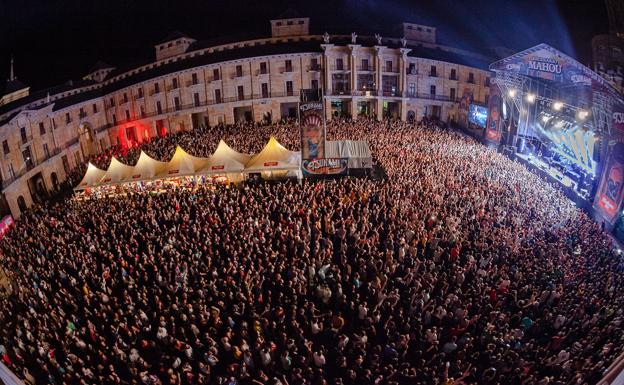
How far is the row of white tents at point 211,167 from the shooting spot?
21422mm

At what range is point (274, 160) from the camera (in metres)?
21.7

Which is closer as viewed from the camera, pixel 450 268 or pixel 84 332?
pixel 84 332

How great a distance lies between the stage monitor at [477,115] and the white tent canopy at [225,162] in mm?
20539

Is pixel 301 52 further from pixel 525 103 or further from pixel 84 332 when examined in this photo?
pixel 84 332

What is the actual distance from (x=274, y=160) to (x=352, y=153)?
168 inches

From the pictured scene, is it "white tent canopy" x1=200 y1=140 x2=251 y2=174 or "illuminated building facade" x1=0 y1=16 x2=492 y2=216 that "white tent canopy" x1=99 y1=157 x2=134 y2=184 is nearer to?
"white tent canopy" x1=200 y1=140 x2=251 y2=174

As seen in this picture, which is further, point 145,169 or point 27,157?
point 27,157

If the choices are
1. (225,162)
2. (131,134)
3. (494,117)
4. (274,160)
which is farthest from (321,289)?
(131,134)

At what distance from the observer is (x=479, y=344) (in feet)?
33.0

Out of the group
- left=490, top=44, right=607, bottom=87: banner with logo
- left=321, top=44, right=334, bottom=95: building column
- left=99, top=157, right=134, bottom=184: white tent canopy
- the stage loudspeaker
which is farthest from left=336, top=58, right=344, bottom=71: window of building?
left=99, top=157, right=134, bottom=184: white tent canopy

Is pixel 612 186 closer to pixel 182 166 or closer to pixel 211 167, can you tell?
pixel 211 167

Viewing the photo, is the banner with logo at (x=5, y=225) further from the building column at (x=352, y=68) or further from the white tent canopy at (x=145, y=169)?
the building column at (x=352, y=68)

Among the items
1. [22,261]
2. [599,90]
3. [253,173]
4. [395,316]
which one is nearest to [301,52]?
[253,173]

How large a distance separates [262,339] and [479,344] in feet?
18.0
